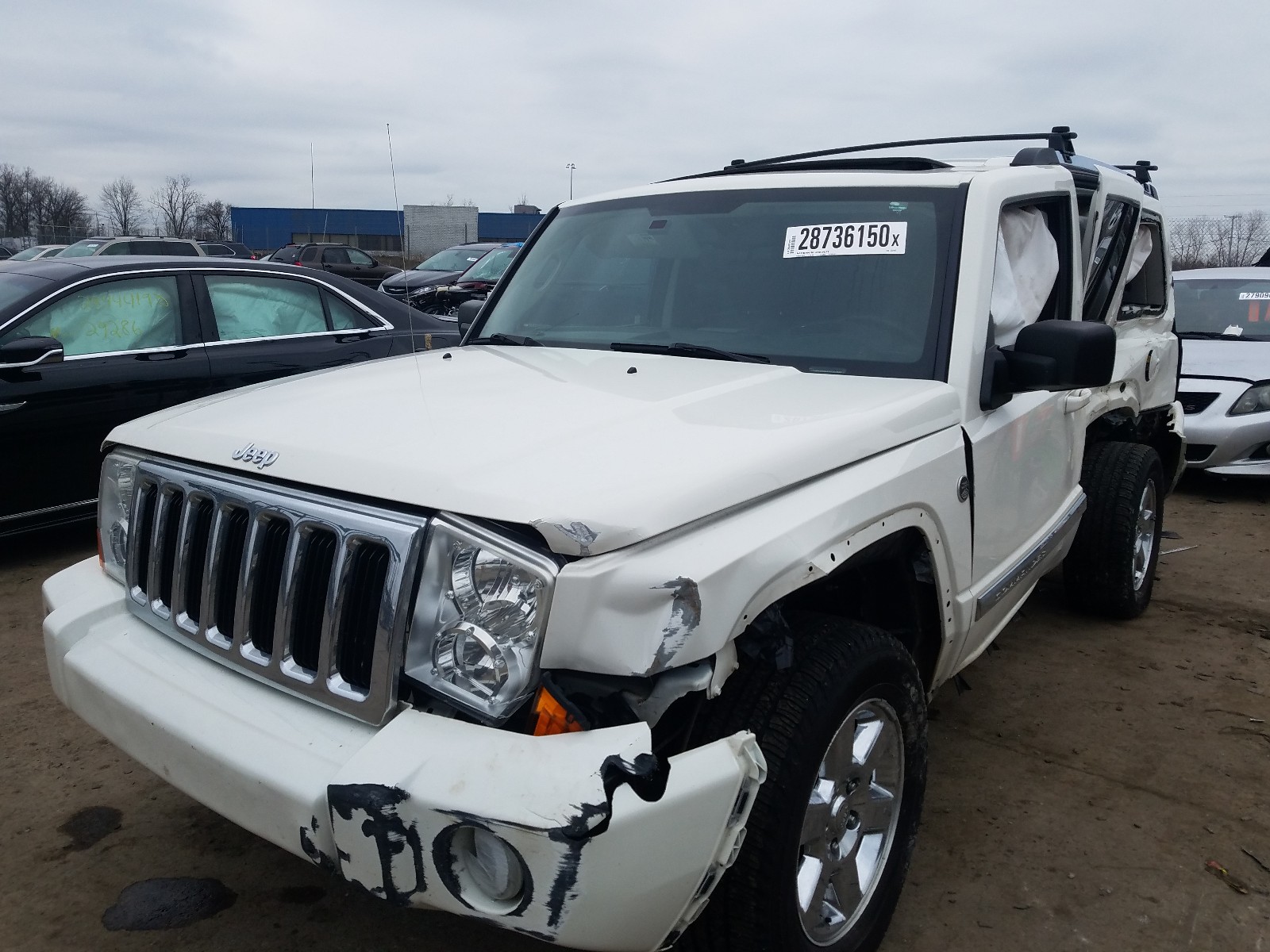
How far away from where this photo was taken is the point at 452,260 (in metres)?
18.5

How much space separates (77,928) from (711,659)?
1796mm

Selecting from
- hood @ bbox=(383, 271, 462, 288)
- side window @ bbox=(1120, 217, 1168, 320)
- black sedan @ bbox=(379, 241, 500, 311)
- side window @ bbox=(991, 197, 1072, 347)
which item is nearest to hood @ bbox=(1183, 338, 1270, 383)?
side window @ bbox=(1120, 217, 1168, 320)

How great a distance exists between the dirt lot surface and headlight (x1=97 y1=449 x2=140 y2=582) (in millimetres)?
826

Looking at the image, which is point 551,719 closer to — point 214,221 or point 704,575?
point 704,575

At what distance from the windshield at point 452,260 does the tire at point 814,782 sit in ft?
54.1

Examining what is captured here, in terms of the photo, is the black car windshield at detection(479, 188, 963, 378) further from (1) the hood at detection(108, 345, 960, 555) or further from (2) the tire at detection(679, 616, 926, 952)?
(2) the tire at detection(679, 616, 926, 952)

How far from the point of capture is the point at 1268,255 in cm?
948

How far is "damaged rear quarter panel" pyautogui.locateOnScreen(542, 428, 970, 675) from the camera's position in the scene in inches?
66.8

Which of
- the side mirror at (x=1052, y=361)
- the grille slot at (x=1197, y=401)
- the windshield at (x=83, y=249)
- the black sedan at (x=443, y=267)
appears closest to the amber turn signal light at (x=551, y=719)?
the side mirror at (x=1052, y=361)

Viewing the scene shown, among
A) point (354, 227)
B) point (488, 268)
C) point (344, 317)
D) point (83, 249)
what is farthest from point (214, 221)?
point (344, 317)

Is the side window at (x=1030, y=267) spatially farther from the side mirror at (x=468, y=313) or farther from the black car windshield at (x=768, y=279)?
the side mirror at (x=468, y=313)

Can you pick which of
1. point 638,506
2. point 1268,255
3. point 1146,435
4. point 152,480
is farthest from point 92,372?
point 1268,255

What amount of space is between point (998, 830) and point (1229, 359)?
599 cm

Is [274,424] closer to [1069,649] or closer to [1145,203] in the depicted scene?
[1069,649]
